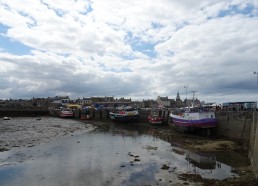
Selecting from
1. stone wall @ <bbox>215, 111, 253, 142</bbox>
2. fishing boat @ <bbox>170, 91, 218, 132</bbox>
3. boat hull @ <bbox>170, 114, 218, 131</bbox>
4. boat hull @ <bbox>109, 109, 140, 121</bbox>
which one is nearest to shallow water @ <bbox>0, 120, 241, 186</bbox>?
stone wall @ <bbox>215, 111, 253, 142</bbox>

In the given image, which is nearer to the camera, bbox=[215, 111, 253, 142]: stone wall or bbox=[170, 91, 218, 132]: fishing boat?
bbox=[215, 111, 253, 142]: stone wall

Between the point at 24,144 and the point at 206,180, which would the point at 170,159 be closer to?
the point at 206,180

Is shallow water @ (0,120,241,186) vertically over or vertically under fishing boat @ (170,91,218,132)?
under

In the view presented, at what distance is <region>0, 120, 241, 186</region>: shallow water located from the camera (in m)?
18.0

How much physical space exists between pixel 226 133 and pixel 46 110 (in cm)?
8010

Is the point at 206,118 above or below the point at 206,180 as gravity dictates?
above

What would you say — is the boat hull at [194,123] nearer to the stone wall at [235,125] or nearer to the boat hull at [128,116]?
the stone wall at [235,125]

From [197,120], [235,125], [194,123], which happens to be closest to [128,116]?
[194,123]

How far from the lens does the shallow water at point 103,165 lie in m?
18.0

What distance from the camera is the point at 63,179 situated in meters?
18.0

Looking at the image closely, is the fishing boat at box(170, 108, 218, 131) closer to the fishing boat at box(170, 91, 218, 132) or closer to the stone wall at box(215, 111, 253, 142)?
the fishing boat at box(170, 91, 218, 132)

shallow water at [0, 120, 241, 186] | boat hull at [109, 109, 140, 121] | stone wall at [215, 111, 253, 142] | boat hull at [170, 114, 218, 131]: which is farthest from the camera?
boat hull at [109, 109, 140, 121]

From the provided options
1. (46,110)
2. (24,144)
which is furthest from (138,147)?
(46,110)

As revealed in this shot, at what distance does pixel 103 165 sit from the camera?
71.9ft
